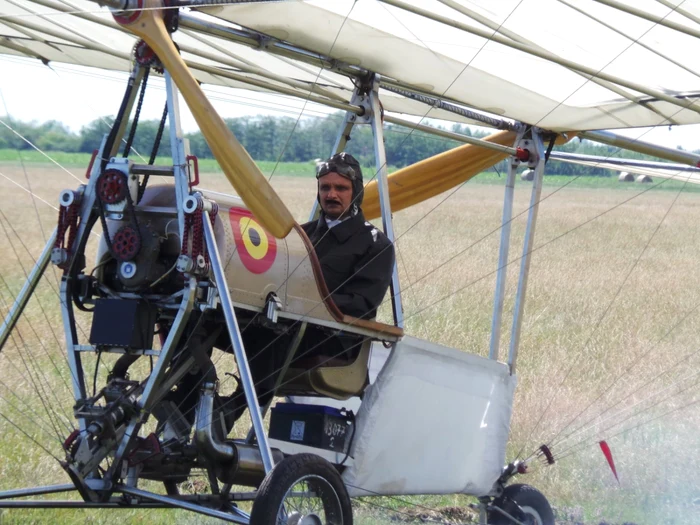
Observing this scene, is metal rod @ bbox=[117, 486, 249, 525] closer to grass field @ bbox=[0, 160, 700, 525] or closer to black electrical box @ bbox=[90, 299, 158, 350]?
black electrical box @ bbox=[90, 299, 158, 350]

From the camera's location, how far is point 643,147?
7.74 metres

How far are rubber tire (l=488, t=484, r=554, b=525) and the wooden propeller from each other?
3.05 meters

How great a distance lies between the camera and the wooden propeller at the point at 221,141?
4809mm

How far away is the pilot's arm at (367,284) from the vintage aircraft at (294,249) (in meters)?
0.09

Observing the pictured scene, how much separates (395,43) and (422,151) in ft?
95.9

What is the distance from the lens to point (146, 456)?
5086mm

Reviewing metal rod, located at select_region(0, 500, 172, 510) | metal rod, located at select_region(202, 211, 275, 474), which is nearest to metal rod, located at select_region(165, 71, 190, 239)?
metal rod, located at select_region(202, 211, 275, 474)

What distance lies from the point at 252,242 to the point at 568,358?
273 inches

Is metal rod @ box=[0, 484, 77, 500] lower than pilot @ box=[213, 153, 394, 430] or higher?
lower

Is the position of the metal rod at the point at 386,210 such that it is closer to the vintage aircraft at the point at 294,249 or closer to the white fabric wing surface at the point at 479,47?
the vintage aircraft at the point at 294,249

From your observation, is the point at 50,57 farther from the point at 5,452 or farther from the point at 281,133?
the point at 281,133

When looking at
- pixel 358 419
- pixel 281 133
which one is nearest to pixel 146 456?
pixel 358 419

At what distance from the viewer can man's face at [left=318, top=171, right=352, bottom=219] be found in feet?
19.7

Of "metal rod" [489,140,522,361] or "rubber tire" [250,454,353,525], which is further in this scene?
"metal rod" [489,140,522,361]
